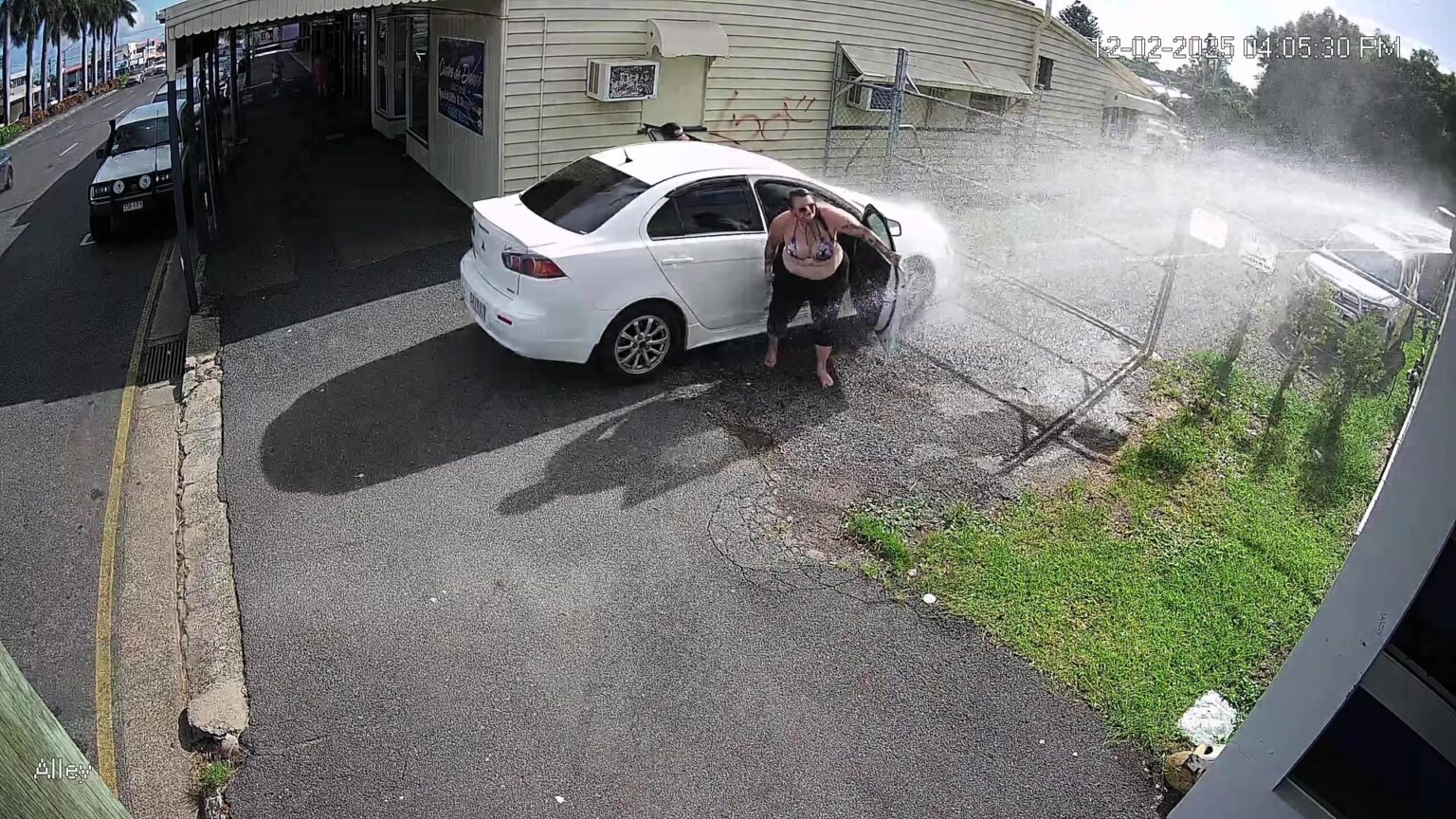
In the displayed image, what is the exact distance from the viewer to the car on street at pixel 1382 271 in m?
9.95

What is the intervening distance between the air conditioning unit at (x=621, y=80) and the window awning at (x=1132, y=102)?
485 inches

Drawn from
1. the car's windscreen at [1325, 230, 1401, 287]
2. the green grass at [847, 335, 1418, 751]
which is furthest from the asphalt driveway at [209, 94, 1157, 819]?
the car's windscreen at [1325, 230, 1401, 287]

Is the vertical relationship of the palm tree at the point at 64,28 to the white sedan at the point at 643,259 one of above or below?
above

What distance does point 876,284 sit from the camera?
8.28 meters

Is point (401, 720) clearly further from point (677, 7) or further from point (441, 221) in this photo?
point (677, 7)

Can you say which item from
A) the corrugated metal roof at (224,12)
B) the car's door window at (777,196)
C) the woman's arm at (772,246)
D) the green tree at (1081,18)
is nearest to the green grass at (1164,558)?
the woman's arm at (772,246)

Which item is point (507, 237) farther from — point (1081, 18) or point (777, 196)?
point (1081, 18)

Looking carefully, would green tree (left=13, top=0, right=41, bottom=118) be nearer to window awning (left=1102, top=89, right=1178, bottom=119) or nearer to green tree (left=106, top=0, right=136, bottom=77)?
green tree (left=106, top=0, right=136, bottom=77)

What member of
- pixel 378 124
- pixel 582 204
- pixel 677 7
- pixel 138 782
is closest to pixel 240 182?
pixel 378 124

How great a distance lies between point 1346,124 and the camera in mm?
13469

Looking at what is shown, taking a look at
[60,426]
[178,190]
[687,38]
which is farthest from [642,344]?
[687,38]

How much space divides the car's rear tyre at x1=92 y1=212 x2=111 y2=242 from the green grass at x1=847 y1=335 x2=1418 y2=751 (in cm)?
1228

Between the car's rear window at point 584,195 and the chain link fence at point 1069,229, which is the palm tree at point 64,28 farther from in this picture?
the car's rear window at point 584,195

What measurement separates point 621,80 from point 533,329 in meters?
5.82
